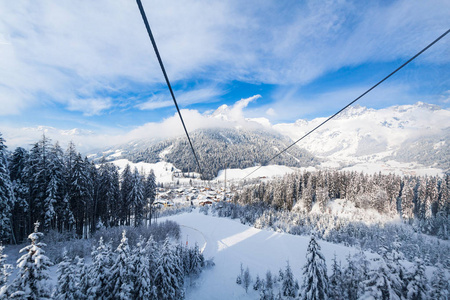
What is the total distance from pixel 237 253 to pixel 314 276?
16.2 meters

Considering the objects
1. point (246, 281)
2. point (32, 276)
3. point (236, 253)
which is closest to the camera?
point (32, 276)

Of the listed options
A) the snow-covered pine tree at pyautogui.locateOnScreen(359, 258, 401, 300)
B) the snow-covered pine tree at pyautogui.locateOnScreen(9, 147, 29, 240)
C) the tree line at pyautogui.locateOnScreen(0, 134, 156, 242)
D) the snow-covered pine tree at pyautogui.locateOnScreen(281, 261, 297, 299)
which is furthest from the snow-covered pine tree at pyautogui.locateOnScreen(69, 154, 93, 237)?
the snow-covered pine tree at pyautogui.locateOnScreen(359, 258, 401, 300)

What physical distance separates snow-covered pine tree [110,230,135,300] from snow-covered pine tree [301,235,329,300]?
427 inches

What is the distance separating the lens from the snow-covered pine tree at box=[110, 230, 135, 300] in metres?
8.87

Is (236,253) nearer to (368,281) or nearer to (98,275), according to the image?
(368,281)

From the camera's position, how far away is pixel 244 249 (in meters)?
27.2

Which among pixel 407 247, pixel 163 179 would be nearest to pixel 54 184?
pixel 407 247

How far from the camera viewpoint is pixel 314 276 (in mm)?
11328

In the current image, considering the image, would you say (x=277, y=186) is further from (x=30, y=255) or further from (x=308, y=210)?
(x=30, y=255)

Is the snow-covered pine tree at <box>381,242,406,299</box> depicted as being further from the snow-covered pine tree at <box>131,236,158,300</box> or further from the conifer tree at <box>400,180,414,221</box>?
the conifer tree at <box>400,180,414,221</box>

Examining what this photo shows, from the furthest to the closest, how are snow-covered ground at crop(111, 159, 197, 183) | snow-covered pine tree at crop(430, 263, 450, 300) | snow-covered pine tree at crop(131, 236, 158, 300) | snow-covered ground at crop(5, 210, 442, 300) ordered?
snow-covered ground at crop(111, 159, 197, 183) → snow-covered ground at crop(5, 210, 442, 300) → snow-covered pine tree at crop(131, 236, 158, 300) → snow-covered pine tree at crop(430, 263, 450, 300)

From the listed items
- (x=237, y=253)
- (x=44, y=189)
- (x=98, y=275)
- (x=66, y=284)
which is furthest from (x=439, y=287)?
(x=44, y=189)

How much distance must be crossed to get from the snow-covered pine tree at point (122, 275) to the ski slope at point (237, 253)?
8544mm

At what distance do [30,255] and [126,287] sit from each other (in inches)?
201
